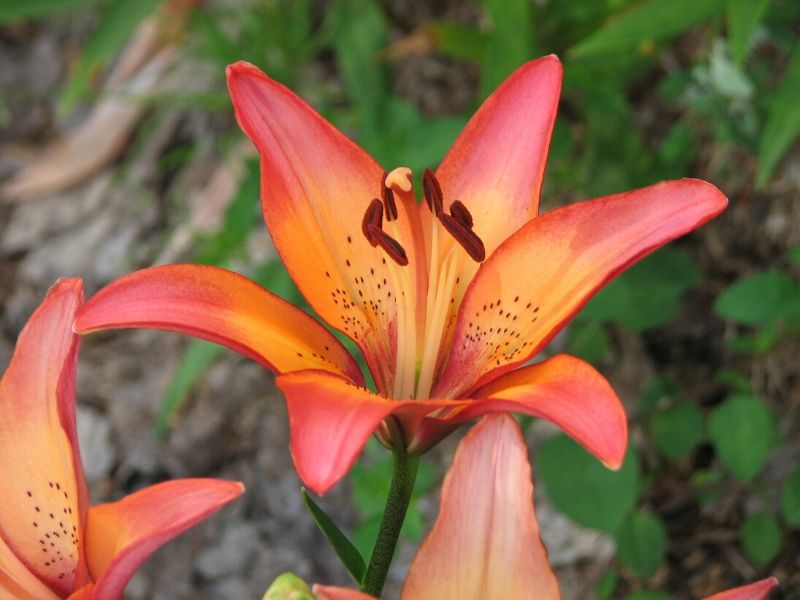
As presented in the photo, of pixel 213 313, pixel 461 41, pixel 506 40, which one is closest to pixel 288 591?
pixel 213 313

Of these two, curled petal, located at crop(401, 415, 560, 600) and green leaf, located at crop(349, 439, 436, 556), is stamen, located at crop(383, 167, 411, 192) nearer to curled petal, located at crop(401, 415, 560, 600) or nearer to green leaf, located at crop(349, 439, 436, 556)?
curled petal, located at crop(401, 415, 560, 600)

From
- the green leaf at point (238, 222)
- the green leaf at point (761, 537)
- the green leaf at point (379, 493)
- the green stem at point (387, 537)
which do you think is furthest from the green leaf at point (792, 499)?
the green leaf at point (238, 222)

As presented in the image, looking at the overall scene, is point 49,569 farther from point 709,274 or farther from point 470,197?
point 709,274

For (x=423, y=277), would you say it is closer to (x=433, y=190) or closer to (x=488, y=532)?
(x=433, y=190)

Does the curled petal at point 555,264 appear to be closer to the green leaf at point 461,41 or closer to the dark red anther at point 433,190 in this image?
the dark red anther at point 433,190

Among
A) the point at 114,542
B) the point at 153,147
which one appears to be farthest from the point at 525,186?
the point at 153,147

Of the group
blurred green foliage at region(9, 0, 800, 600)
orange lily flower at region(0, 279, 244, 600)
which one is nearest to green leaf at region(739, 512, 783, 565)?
blurred green foliage at region(9, 0, 800, 600)

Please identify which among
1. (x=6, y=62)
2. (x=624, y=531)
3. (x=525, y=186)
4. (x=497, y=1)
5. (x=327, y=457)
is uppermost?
(x=6, y=62)
